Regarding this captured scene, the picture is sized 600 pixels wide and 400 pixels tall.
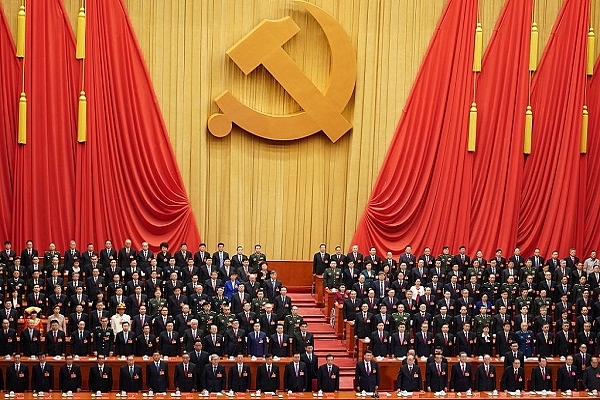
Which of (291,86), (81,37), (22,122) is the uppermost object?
(81,37)

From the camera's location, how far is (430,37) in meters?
15.9

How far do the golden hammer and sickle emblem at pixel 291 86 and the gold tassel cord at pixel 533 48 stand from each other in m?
2.41

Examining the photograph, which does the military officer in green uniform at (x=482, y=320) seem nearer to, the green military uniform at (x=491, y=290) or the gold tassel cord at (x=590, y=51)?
the green military uniform at (x=491, y=290)

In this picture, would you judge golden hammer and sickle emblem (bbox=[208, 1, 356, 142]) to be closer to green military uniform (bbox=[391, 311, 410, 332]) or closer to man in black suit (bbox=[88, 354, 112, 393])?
green military uniform (bbox=[391, 311, 410, 332])

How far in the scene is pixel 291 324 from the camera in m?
12.5

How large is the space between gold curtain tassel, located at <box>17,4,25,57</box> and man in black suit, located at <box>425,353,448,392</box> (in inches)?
259

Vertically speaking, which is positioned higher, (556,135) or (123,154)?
(556,135)

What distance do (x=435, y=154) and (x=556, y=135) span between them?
1.69 m

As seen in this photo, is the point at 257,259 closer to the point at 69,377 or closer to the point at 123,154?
the point at 123,154

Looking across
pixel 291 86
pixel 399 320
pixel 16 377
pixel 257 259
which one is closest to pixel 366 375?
pixel 399 320

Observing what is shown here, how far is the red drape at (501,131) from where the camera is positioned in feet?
52.2

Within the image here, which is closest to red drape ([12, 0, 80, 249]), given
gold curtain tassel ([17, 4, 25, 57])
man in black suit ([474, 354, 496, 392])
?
gold curtain tassel ([17, 4, 25, 57])

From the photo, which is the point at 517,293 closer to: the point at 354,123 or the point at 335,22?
the point at 354,123

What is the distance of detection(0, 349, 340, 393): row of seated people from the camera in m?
11.5
